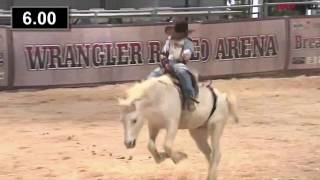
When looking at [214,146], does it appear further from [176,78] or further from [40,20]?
[40,20]

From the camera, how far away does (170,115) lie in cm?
671

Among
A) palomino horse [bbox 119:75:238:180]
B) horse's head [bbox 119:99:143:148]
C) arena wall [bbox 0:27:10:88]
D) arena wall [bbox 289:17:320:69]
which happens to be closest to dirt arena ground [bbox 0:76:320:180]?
arena wall [bbox 0:27:10:88]

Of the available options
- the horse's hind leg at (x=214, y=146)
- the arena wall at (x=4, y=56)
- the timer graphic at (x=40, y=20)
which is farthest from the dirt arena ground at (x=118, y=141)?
the timer graphic at (x=40, y=20)

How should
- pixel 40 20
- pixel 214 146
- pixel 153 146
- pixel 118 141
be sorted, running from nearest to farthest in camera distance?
1. pixel 153 146
2. pixel 214 146
3. pixel 118 141
4. pixel 40 20

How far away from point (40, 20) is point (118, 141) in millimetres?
6867

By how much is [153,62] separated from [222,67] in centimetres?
207

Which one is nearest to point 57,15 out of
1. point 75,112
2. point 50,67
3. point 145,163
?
point 50,67

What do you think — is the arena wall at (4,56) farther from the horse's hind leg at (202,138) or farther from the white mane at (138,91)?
the white mane at (138,91)

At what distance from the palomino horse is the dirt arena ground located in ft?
2.35

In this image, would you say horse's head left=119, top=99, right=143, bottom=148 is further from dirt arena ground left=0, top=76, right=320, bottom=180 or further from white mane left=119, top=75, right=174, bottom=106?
dirt arena ground left=0, top=76, right=320, bottom=180

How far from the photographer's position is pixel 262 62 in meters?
19.4

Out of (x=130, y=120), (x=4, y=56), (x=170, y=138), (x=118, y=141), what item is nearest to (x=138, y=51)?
(x=4, y=56)

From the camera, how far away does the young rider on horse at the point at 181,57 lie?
700 cm

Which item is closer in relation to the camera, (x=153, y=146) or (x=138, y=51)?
(x=153, y=146)
